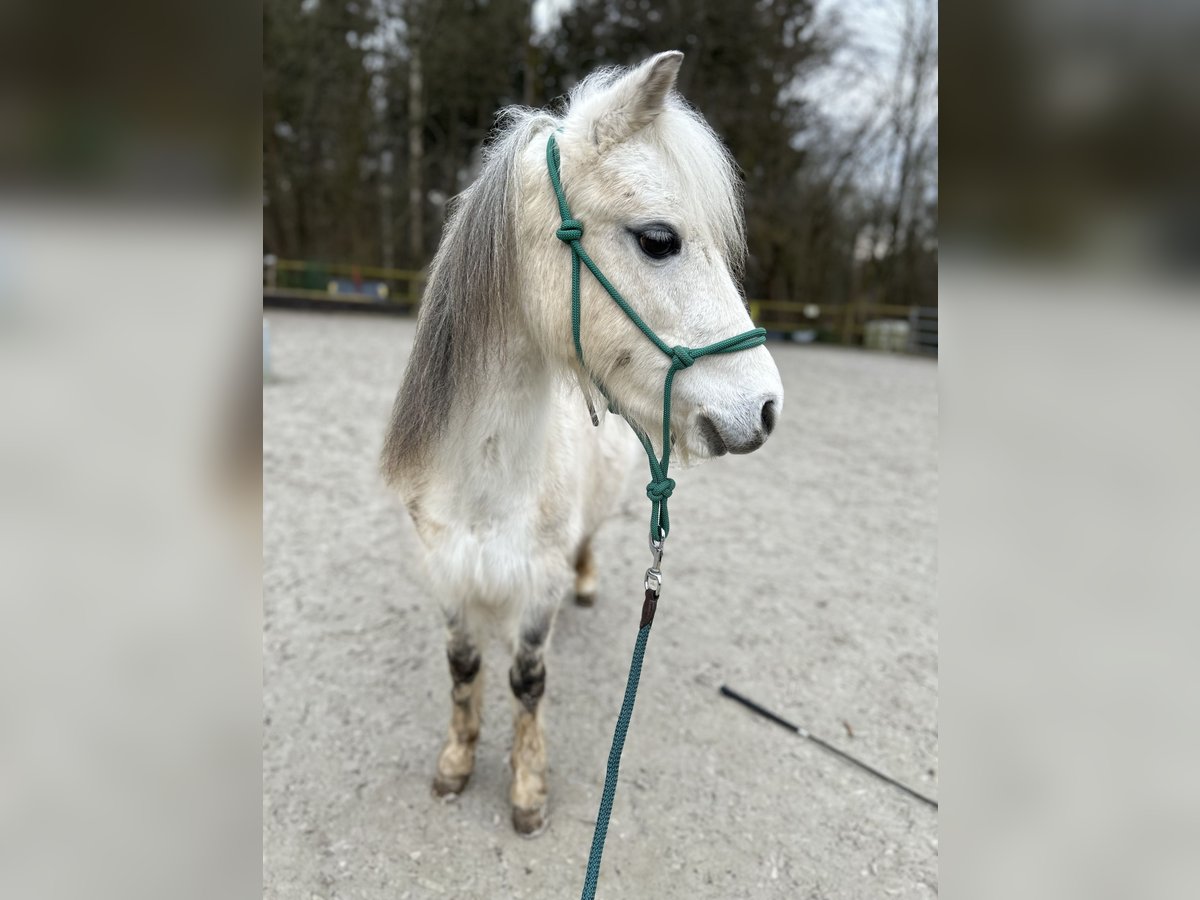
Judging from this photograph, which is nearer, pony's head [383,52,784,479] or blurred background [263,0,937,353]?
pony's head [383,52,784,479]

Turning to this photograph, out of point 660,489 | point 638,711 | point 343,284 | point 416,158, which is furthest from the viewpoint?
point 416,158

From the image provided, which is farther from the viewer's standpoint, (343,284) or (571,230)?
(343,284)

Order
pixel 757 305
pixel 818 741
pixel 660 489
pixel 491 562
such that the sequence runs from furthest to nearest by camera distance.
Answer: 1. pixel 757 305
2. pixel 818 741
3. pixel 491 562
4. pixel 660 489

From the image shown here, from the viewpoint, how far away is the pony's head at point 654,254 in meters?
1.51

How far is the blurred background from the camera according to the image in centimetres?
1623

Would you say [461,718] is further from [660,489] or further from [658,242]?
[658,242]

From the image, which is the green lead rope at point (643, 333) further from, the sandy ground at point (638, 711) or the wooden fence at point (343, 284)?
the wooden fence at point (343, 284)

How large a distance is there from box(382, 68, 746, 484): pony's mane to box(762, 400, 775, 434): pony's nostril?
45cm

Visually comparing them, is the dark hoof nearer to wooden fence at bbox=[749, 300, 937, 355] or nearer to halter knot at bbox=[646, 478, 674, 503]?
halter knot at bbox=[646, 478, 674, 503]

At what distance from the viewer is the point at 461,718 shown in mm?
2498

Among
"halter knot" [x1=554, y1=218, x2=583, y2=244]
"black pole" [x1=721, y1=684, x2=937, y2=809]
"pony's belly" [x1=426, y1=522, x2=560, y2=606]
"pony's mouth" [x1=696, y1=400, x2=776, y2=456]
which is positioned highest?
"halter knot" [x1=554, y1=218, x2=583, y2=244]

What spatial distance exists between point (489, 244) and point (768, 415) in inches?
32.7

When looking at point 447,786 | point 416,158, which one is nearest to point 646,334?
point 447,786

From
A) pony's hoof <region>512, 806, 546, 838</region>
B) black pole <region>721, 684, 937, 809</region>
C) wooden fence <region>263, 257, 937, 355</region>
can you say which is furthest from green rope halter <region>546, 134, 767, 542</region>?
wooden fence <region>263, 257, 937, 355</region>
